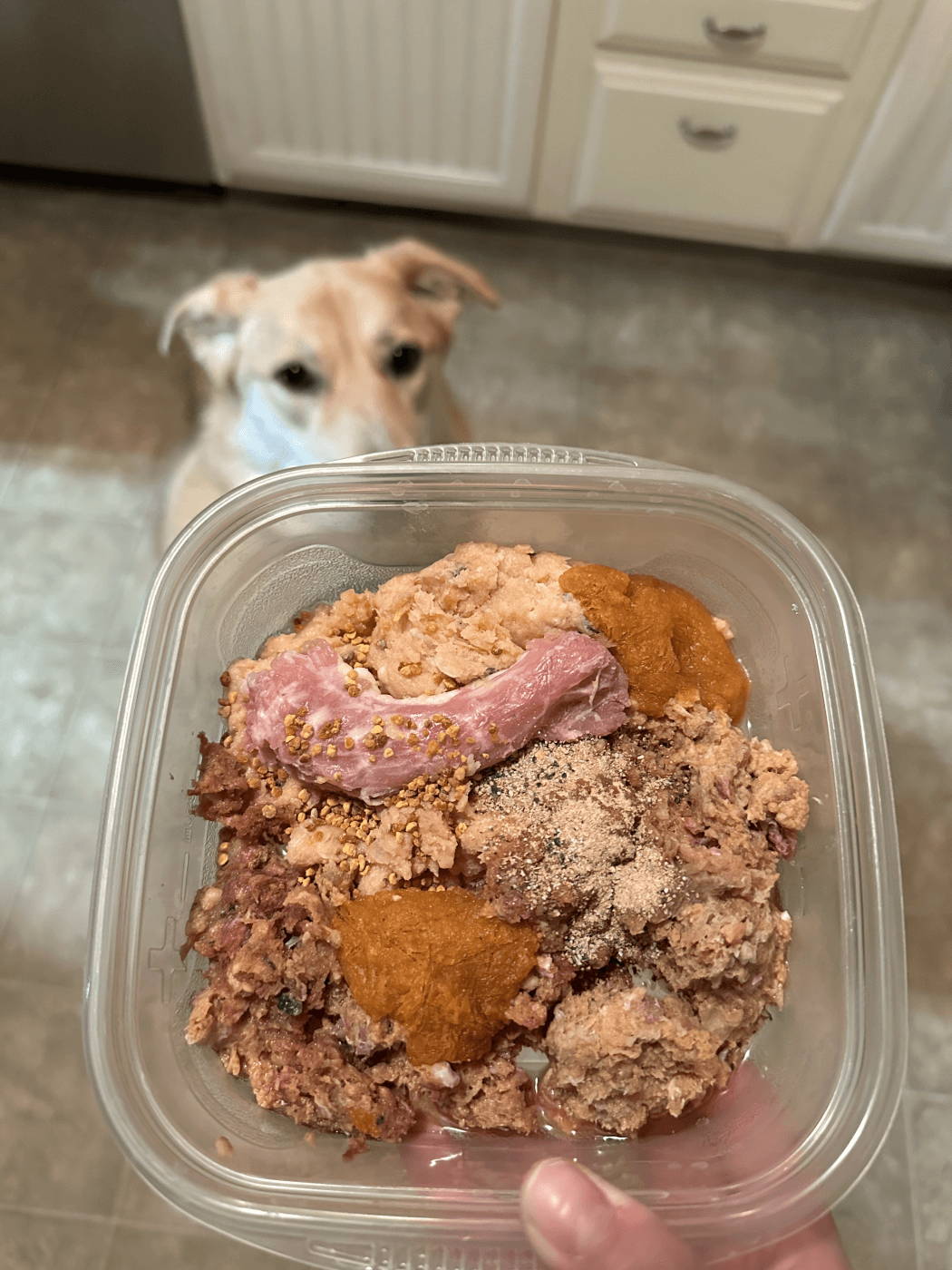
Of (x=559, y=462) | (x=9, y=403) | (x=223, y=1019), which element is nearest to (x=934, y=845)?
(x=559, y=462)

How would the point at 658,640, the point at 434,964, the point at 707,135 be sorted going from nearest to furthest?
the point at 434,964 → the point at 658,640 → the point at 707,135

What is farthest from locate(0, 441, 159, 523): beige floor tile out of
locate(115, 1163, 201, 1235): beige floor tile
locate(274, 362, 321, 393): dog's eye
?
locate(115, 1163, 201, 1235): beige floor tile

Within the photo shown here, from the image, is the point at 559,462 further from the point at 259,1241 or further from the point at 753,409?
the point at 753,409

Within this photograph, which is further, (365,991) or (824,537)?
(824,537)

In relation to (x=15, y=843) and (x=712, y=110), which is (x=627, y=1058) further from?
(x=712, y=110)

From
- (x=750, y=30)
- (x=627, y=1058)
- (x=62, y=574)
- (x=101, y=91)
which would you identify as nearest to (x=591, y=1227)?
(x=627, y=1058)

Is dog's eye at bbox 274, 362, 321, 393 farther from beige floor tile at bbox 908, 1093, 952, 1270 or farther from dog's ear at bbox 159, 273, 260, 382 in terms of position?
beige floor tile at bbox 908, 1093, 952, 1270
